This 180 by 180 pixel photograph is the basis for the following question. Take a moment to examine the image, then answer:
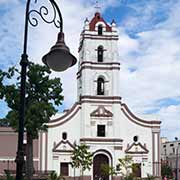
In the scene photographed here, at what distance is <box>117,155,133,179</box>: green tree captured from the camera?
5591 cm

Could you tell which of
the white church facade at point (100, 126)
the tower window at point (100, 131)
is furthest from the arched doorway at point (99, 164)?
the tower window at point (100, 131)

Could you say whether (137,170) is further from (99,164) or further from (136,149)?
(99,164)

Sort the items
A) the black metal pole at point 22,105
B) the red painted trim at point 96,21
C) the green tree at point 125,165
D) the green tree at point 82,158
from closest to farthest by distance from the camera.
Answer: the black metal pole at point 22,105
the green tree at point 82,158
the green tree at point 125,165
the red painted trim at point 96,21

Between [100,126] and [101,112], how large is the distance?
1.74 meters

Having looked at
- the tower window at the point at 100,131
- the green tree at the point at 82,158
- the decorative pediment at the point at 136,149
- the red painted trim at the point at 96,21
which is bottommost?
the green tree at the point at 82,158

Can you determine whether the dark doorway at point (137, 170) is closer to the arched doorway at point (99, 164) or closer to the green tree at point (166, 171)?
the arched doorway at point (99, 164)

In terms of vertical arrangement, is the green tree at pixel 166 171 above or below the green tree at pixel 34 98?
below

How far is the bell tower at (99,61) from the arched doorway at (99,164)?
756 cm

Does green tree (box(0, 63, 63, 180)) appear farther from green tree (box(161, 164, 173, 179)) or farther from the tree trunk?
green tree (box(161, 164, 173, 179))

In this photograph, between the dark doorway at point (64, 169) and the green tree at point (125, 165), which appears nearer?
the green tree at point (125, 165)

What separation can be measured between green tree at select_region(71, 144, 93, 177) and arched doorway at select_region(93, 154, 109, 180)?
2.04 metres

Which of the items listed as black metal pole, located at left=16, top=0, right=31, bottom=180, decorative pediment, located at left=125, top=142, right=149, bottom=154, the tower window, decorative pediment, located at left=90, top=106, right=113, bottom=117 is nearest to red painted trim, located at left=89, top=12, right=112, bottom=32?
decorative pediment, located at left=90, top=106, right=113, bottom=117

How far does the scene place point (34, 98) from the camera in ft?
133

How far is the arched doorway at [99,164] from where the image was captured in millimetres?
57438
